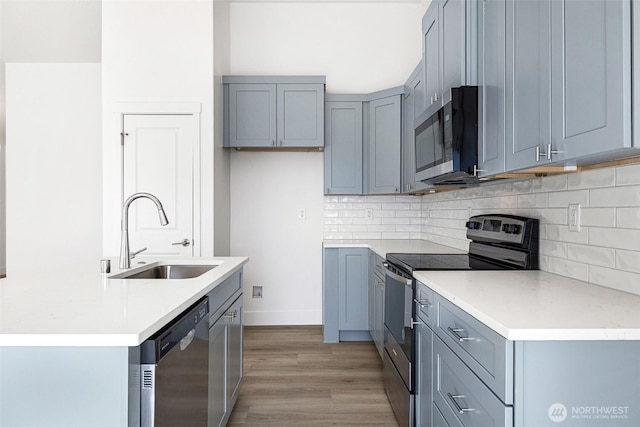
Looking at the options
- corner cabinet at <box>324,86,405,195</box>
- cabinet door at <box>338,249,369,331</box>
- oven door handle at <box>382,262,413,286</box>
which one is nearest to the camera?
oven door handle at <box>382,262,413,286</box>

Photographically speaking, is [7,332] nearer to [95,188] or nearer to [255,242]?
[255,242]

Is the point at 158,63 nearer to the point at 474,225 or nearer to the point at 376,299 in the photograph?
the point at 376,299

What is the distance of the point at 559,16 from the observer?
1.24m

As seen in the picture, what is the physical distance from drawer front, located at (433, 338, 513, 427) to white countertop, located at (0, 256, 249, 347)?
945 mm

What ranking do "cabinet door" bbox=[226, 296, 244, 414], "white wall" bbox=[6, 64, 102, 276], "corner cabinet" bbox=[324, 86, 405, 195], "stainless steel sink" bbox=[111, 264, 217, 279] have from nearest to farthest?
"cabinet door" bbox=[226, 296, 244, 414] → "stainless steel sink" bbox=[111, 264, 217, 279] → "corner cabinet" bbox=[324, 86, 405, 195] → "white wall" bbox=[6, 64, 102, 276]

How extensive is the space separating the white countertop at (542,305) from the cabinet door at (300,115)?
231 cm

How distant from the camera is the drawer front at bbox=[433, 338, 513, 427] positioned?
1.07 metres

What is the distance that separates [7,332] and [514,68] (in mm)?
1836

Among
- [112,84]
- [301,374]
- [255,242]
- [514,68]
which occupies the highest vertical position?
[112,84]

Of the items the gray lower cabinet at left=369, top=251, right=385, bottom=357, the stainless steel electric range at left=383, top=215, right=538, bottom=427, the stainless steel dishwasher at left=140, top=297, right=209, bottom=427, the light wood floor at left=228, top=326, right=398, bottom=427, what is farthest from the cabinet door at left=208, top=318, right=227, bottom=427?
the gray lower cabinet at left=369, top=251, right=385, bottom=357

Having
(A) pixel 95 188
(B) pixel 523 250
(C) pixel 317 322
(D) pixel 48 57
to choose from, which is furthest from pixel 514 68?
(D) pixel 48 57

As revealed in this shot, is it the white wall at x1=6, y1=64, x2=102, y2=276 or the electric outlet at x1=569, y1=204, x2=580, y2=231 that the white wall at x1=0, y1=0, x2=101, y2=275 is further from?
the electric outlet at x1=569, y1=204, x2=580, y2=231

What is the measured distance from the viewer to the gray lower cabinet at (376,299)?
9.98 feet

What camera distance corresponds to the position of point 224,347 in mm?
2012
